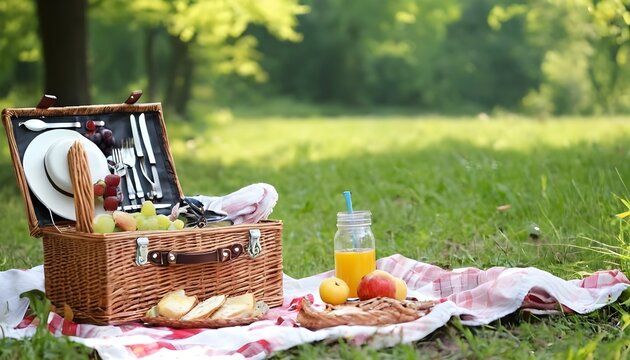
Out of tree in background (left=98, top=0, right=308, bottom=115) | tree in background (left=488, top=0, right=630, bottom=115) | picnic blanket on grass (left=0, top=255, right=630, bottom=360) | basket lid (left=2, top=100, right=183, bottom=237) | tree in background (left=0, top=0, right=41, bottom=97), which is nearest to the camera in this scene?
picnic blanket on grass (left=0, top=255, right=630, bottom=360)

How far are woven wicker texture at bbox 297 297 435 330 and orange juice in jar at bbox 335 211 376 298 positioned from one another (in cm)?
46

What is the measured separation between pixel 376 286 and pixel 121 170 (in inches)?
47.5

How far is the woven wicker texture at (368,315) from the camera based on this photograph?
3223 millimetres

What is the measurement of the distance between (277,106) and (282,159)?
19927 millimetres

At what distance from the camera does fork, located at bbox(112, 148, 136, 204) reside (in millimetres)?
3971

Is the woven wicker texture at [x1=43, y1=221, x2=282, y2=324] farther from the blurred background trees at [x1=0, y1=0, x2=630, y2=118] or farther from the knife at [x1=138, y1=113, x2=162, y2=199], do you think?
the blurred background trees at [x1=0, y1=0, x2=630, y2=118]

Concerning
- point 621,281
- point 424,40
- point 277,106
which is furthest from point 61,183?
point 424,40

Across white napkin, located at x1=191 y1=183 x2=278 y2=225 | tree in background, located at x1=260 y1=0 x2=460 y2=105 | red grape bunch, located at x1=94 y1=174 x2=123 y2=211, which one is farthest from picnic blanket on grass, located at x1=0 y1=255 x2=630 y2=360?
tree in background, located at x1=260 y1=0 x2=460 y2=105

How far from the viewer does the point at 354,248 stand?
3863 mm

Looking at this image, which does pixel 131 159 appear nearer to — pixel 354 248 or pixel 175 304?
pixel 175 304

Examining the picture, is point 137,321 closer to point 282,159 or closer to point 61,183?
point 61,183

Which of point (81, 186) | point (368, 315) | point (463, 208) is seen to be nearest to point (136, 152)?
point (81, 186)

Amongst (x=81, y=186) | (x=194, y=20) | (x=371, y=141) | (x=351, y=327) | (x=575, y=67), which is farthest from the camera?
(x=575, y=67)

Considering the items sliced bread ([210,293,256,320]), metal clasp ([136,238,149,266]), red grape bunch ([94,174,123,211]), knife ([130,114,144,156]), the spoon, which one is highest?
the spoon
